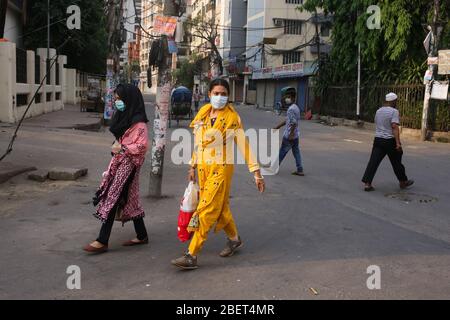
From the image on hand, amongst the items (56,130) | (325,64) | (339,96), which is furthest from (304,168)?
(325,64)

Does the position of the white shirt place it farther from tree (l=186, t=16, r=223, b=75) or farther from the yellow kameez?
tree (l=186, t=16, r=223, b=75)

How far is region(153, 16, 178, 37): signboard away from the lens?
798 cm

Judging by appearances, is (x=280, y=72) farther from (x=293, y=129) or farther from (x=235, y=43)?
(x=293, y=129)

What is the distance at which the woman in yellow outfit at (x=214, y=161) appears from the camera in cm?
491

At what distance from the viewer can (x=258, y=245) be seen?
578cm

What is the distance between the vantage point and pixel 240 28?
62.4 m

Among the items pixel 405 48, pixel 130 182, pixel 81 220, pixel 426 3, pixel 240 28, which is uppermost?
pixel 240 28

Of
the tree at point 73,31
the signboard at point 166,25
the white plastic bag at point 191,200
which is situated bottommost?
the white plastic bag at point 191,200

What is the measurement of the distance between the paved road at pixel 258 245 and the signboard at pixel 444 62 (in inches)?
328

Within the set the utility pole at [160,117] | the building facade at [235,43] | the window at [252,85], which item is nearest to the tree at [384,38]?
the utility pole at [160,117]

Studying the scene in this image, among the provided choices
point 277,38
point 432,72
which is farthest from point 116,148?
point 277,38

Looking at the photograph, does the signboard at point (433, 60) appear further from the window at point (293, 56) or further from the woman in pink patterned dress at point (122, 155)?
the window at point (293, 56)
